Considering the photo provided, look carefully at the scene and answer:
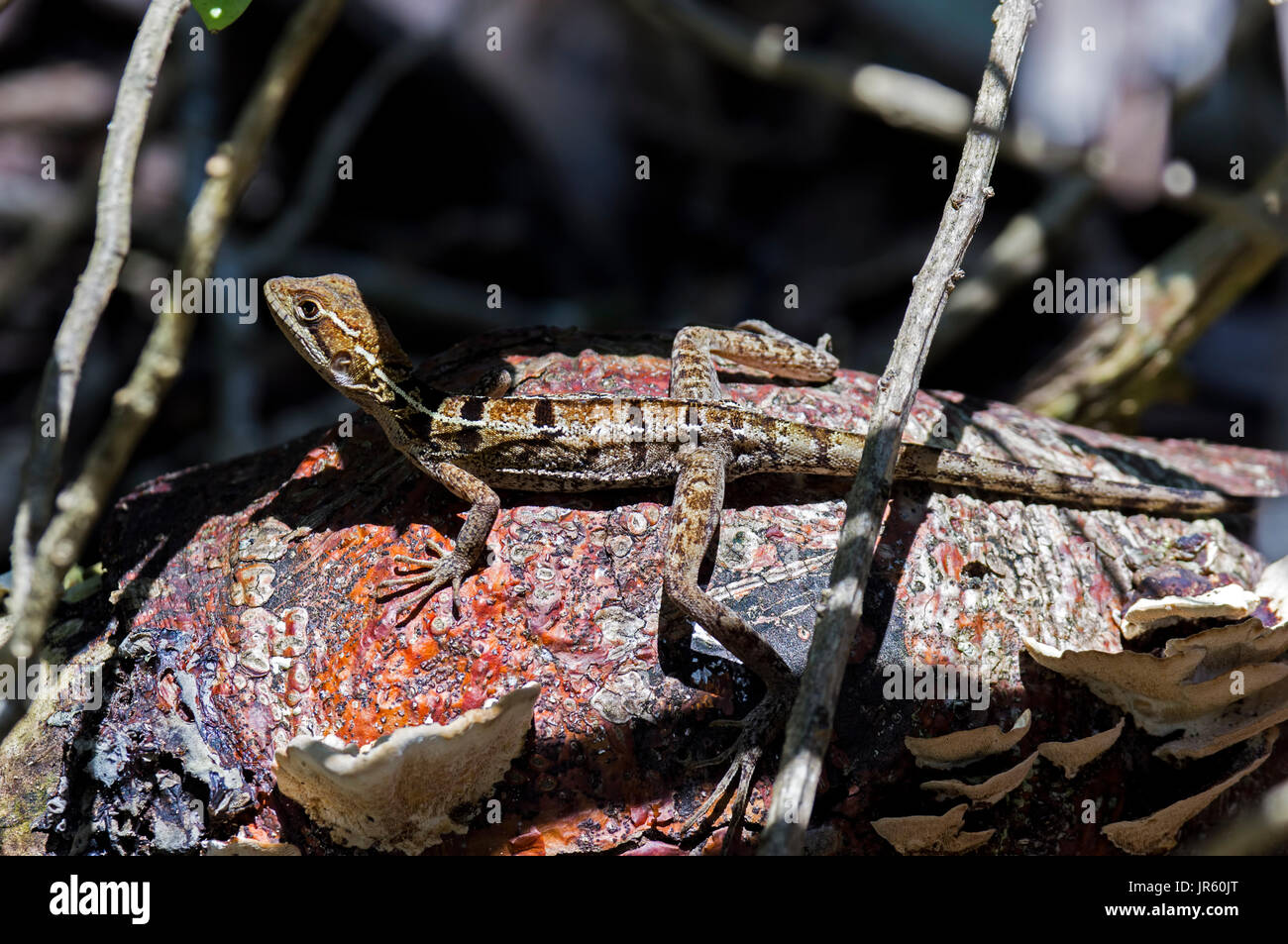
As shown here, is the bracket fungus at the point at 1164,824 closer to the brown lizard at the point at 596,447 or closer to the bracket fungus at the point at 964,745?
the bracket fungus at the point at 964,745

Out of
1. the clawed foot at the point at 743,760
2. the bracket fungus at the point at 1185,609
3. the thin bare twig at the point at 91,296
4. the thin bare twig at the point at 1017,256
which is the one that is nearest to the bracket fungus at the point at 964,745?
the clawed foot at the point at 743,760

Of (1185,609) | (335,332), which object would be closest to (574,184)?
(335,332)

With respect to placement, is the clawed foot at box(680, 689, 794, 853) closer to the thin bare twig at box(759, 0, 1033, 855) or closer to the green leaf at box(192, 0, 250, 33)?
the thin bare twig at box(759, 0, 1033, 855)

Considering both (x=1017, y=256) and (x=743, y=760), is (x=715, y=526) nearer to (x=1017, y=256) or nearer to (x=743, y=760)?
(x=743, y=760)

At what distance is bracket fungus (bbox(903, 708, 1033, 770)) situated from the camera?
312cm

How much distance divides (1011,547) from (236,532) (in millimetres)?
2745

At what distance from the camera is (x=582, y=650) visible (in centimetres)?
334

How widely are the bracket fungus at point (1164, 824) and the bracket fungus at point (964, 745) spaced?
1.42ft

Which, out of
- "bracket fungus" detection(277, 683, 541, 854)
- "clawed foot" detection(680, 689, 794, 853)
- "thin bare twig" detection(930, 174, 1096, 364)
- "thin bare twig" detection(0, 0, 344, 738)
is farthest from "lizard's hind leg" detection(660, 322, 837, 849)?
"thin bare twig" detection(930, 174, 1096, 364)

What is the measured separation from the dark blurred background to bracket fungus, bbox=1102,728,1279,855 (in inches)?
150

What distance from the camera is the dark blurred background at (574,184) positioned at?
7.02m

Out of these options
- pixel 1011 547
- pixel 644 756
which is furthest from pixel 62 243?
pixel 1011 547

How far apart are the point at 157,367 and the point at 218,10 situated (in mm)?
1409

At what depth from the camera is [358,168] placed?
27.5 feet
